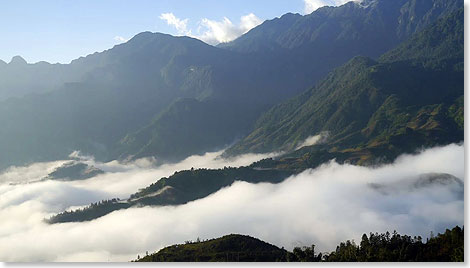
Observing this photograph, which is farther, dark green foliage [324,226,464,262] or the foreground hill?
dark green foliage [324,226,464,262]

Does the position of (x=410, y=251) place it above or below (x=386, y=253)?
above

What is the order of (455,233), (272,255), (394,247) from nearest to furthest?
(455,233) → (394,247) → (272,255)

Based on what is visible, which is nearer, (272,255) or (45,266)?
(45,266)

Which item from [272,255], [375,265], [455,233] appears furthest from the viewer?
[272,255]

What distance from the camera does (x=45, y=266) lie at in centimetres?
7981

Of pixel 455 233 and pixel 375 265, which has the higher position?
pixel 455 233

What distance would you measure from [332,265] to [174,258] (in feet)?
401

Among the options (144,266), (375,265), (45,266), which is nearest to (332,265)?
(375,265)

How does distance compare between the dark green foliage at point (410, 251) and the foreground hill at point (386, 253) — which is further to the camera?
the dark green foliage at point (410, 251)

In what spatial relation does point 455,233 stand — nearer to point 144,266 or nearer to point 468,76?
point 468,76

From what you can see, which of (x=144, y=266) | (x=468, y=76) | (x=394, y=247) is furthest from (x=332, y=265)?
(x=394, y=247)

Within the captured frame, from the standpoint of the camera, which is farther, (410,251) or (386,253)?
(410,251)

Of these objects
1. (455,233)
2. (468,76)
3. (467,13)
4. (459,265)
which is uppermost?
(467,13)

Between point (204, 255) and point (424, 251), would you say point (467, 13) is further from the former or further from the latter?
point (204, 255)
